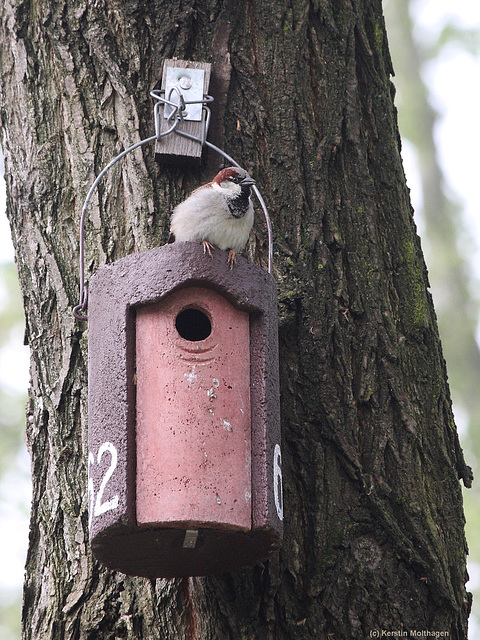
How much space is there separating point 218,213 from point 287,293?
0.40 m

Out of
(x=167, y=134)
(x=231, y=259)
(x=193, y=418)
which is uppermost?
(x=167, y=134)

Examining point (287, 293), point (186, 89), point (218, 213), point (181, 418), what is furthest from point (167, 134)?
point (181, 418)

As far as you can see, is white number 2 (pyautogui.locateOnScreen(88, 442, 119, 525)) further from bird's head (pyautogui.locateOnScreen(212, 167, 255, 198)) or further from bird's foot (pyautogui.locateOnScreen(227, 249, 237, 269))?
bird's head (pyautogui.locateOnScreen(212, 167, 255, 198))

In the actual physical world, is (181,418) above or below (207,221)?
below

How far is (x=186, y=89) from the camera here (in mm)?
3395

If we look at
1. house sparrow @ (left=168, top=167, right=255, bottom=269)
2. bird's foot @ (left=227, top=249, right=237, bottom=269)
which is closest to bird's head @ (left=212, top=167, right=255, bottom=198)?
house sparrow @ (left=168, top=167, right=255, bottom=269)

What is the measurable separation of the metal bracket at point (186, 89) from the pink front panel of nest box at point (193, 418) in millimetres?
1018

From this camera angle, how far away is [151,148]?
347 cm

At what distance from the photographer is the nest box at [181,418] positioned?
2.46 metres

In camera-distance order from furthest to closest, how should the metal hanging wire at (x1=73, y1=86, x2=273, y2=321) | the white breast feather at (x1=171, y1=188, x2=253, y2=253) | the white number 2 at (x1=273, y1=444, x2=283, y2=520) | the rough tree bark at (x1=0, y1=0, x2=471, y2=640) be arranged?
the white breast feather at (x1=171, y1=188, x2=253, y2=253) → the metal hanging wire at (x1=73, y1=86, x2=273, y2=321) → the rough tree bark at (x1=0, y1=0, x2=471, y2=640) → the white number 2 at (x1=273, y1=444, x2=283, y2=520)

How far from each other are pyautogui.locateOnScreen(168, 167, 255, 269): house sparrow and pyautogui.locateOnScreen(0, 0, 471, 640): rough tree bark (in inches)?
4.2

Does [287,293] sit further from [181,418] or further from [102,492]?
[102,492]

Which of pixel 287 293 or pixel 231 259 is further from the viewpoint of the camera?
pixel 287 293

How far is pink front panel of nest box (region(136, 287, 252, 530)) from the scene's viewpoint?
2436 mm
